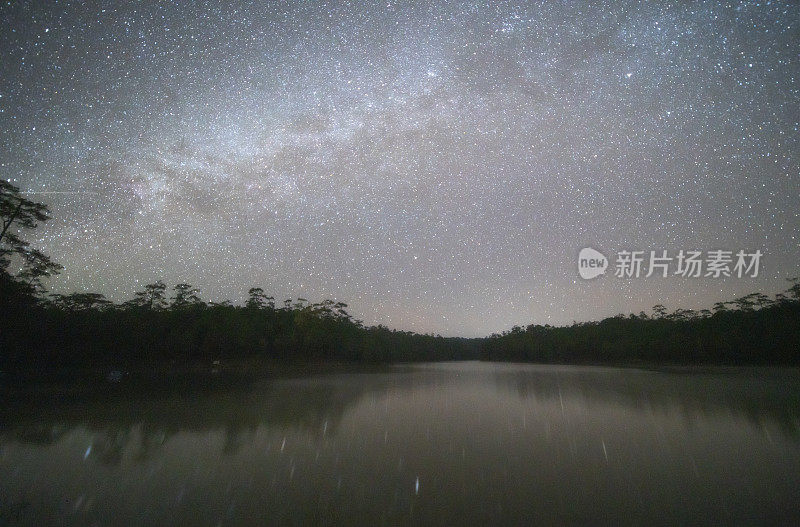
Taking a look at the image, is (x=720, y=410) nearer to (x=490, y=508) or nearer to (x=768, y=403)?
(x=768, y=403)

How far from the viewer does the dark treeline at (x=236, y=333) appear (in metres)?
22.9

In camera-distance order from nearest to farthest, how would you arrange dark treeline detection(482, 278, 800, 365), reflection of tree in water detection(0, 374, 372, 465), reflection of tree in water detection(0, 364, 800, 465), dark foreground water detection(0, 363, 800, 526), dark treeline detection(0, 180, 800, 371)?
dark foreground water detection(0, 363, 800, 526) < reflection of tree in water detection(0, 374, 372, 465) < reflection of tree in water detection(0, 364, 800, 465) < dark treeline detection(0, 180, 800, 371) < dark treeline detection(482, 278, 800, 365)

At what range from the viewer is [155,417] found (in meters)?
11.3

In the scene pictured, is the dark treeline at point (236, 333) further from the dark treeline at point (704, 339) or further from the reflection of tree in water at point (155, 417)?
the reflection of tree in water at point (155, 417)

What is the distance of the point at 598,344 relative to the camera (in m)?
65.4

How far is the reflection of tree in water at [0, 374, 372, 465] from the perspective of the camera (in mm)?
8539

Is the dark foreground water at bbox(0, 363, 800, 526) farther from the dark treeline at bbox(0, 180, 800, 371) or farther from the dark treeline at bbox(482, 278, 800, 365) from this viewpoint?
the dark treeline at bbox(482, 278, 800, 365)

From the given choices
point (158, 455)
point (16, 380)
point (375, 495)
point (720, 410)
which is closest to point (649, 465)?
point (375, 495)

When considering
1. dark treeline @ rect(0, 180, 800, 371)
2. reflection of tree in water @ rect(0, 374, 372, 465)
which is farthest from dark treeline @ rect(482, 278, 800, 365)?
reflection of tree in water @ rect(0, 374, 372, 465)

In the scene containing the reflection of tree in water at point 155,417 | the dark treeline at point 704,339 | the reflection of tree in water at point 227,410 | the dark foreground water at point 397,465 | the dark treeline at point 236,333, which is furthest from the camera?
the dark treeline at point 704,339

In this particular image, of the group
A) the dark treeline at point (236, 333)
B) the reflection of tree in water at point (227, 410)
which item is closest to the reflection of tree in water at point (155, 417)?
the reflection of tree in water at point (227, 410)

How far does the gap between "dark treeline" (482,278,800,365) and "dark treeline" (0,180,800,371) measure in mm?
128

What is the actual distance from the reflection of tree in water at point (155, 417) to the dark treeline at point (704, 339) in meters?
46.0

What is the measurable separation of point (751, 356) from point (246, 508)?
176ft
